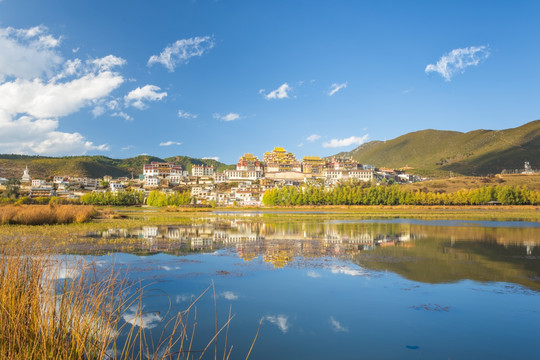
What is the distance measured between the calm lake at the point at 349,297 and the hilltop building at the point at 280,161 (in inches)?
6049

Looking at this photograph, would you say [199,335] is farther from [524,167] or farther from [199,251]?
[524,167]

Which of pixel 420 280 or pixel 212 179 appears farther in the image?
pixel 212 179

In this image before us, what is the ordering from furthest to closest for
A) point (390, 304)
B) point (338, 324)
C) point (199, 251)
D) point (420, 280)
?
1. point (199, 251)
2. point (420, 280)
3. point (390, 304)
4. point (338, 324)

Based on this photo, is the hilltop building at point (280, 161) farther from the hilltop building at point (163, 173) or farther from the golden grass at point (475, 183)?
the golden grass at point (475, 183)

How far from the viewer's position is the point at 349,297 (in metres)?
11.1

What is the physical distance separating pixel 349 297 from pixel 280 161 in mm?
171622

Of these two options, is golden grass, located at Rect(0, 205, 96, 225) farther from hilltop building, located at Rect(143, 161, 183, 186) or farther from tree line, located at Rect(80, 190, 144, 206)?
hilltop building, located at Rect(143, 161, 183, 186)

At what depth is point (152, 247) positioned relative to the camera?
20797mm

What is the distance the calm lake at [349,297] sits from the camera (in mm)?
7801

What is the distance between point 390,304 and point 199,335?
534cm

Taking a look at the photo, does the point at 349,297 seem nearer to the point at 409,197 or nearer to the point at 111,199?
the point at 409,197

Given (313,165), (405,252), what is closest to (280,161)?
(313,165)

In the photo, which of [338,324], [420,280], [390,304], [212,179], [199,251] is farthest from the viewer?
[212,179]

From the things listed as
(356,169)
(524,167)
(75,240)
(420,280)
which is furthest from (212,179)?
(420,280)
